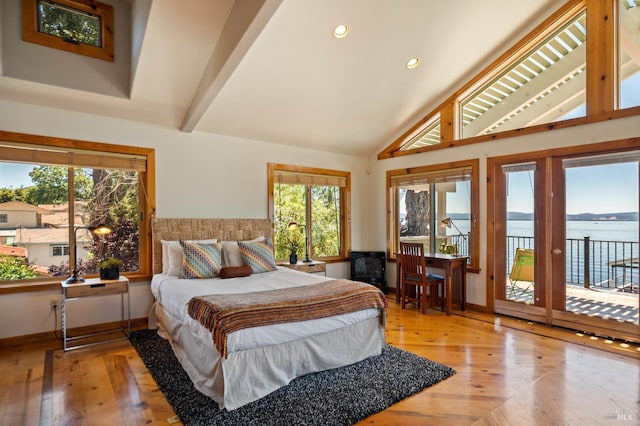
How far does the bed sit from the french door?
2267mm

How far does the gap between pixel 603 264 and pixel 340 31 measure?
3.69 m

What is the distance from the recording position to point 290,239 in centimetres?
537

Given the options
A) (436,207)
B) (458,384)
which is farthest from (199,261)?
(436,207)

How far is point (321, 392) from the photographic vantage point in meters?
2.44

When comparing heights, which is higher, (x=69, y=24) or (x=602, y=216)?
(x=69, y=24)

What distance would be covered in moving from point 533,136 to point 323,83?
259 cm

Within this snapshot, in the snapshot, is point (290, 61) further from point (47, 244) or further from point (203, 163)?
point (47, 244)

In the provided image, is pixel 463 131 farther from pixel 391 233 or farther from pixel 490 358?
pixel 490 358

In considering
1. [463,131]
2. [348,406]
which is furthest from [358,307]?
[463,131]

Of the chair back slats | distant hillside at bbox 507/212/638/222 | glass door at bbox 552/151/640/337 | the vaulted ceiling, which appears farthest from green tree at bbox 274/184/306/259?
glass door at bbox 552/151/640/337

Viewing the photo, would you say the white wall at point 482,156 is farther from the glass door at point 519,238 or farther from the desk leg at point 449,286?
the desk leg at point 449,286

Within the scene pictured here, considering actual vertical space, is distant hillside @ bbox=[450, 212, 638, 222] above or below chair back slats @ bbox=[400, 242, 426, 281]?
above

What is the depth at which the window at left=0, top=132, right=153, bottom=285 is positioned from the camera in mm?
3477

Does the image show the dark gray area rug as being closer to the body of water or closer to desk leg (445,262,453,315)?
desk leg (445,262,453,315)
